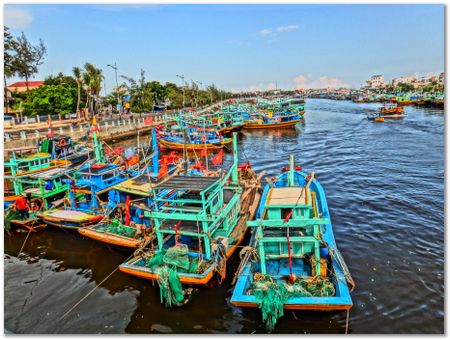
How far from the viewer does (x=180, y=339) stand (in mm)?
7852

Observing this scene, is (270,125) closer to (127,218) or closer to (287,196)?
(127,218)

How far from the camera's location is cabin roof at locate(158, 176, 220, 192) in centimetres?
1098

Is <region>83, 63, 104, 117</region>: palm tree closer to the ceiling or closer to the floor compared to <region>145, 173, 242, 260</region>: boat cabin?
closer to the ceiling

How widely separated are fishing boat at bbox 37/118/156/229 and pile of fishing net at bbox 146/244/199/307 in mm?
5012

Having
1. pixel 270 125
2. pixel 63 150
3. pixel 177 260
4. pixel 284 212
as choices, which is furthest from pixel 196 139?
pixel 284 212

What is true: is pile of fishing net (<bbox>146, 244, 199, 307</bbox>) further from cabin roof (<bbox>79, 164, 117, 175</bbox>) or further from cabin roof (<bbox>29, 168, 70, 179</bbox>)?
cabin roof (<bbox>29, 168, 70, 179</bbox>)

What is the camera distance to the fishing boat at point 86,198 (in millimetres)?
14414

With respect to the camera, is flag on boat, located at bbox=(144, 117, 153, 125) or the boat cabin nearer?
the boat cabin

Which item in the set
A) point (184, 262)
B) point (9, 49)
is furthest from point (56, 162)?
point (9, 49)

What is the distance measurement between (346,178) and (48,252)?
1946 centimetres

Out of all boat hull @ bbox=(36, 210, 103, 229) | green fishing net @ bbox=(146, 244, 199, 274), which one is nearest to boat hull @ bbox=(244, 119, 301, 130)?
boat hull @ bbox=(36, 210, 103, 229)

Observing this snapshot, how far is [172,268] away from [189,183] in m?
2.86

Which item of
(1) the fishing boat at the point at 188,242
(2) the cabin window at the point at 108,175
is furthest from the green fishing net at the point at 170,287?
(2) the cabin window at the point at 108,175

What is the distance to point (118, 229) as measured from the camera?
13578 mm
